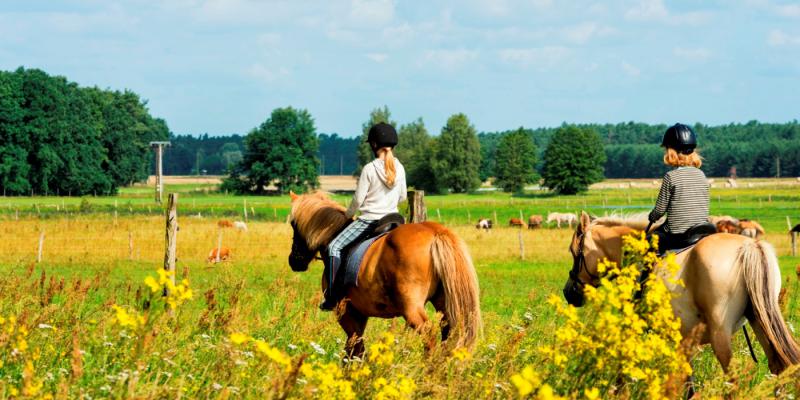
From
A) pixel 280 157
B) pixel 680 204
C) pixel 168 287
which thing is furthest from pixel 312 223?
pixel 280 157

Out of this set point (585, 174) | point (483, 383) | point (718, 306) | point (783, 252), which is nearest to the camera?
point (483, 383)

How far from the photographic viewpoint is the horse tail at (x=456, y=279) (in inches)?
301

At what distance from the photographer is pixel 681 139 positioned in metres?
8.20

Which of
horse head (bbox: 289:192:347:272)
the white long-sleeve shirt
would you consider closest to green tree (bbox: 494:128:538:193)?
horse head (bbox: 289:192:347:272)

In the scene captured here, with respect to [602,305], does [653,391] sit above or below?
below

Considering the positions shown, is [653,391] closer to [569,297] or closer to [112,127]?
[569,297]

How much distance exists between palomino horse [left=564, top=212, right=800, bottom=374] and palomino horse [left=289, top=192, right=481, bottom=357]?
168 centimetres

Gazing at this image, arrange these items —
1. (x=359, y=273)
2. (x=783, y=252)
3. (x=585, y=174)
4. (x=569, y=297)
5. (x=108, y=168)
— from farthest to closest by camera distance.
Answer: (x=585, y=174) < (x=108, y=168) < (x=783, y=252) < (x=569, y=297) < (x=359, y=273)

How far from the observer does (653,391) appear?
16.4ft

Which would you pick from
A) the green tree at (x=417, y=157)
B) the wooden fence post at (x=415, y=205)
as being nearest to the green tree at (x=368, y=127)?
the green tree at (x=417, y=157)

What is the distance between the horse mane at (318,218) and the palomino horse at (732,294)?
3285 millimetres

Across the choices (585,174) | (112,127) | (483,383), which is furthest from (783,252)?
(112,127)

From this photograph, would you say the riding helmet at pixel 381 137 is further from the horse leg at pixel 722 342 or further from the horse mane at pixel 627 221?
the horse leg at pixel 722 342

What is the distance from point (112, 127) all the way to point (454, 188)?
49.8 metres
